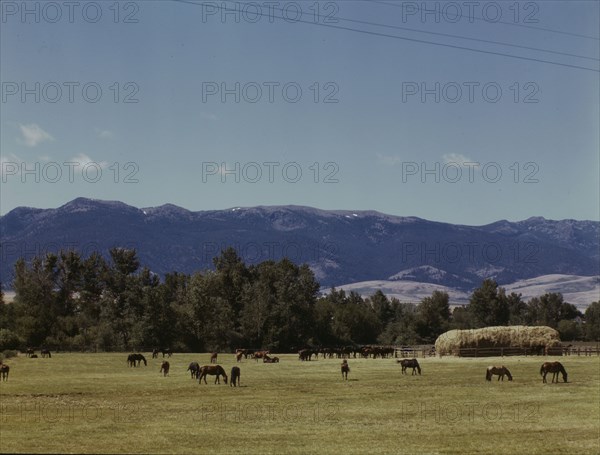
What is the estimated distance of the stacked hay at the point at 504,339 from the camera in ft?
308

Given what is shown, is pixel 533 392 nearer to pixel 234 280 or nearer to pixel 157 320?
pixel 157 320

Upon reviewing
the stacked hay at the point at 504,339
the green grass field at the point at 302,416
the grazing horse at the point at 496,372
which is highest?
the stacked hay at the point at 504,339

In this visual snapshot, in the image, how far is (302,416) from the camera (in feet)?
112

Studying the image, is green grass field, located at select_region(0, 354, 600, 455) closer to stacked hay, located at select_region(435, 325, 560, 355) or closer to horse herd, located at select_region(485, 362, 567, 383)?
horse herd, located at select_region(485, 362, 567, 383)

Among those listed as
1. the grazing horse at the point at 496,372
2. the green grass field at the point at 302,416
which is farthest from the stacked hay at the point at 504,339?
the grazing horse at the point at 496,372

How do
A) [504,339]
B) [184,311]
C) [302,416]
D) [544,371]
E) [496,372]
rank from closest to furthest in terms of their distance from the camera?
[302,416]
[544,371]
[496,372]
[504,339]
[184,311]

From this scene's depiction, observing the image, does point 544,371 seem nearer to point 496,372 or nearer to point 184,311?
point 496,372

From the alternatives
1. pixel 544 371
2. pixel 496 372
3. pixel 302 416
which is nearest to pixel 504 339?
pixel 496 372

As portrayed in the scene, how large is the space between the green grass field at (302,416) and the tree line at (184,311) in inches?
2817

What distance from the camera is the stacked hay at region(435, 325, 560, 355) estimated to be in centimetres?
9388

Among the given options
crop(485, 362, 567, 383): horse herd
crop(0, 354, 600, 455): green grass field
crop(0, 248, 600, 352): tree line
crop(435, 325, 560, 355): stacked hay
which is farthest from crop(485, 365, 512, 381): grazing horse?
crop(0, 248, 600, 352): tree line

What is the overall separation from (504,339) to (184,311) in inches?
2504

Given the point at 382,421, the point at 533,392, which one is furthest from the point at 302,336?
the point at 382,421

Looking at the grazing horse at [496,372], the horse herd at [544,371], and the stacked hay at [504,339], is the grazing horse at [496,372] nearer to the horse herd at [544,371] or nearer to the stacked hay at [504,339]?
the horse herd at [544,371]
